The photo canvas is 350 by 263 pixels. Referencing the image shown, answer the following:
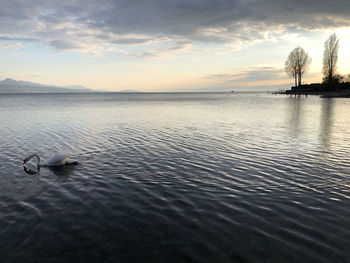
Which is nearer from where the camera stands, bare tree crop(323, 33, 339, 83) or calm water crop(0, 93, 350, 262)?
calm water crop(0, 93, 350, 262)

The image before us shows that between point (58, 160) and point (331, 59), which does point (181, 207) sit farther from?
point (331, 59)

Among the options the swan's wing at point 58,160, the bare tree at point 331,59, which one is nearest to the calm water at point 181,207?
the swan's wing at point 58,160

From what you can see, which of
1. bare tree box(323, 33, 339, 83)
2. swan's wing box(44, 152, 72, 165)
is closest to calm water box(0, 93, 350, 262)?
swan's wing box(44, 152, 72, 165)

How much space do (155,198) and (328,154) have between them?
38.7 ft

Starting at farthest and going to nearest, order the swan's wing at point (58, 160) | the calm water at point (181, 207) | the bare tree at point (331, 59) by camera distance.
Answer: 1. the bare tree at point (331, 59)
2. the swan's wing at point (58, 160)
3. the calm water at point (181, 207)

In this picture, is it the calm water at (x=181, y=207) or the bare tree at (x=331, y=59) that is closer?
the calm water at (x=181, y=207)

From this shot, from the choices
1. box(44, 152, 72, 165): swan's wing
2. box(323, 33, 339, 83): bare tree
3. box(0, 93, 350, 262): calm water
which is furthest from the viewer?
box(323, 33, 339, 83): bare tree

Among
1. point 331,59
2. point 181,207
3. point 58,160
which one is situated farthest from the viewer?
point 331,59

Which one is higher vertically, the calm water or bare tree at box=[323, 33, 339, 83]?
bare tree at box=[323, 33, 339, 83]

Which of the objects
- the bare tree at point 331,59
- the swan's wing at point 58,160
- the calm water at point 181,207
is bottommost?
the calm water at point 181,207

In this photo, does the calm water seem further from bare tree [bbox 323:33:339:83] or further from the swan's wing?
bare tree [bbox 323:33:339:83]

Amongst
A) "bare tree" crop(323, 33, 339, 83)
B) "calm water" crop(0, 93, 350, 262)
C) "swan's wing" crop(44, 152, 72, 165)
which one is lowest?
"calm water" crop(0, 93, 350, 262)

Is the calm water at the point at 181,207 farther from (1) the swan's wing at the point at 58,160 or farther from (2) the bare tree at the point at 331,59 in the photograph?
(2) the bare tree at the point at 331,59

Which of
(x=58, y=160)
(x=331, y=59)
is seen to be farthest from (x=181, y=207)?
(x=331, y=59)
